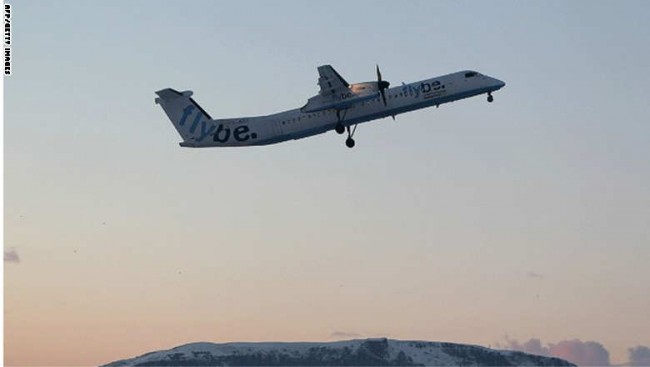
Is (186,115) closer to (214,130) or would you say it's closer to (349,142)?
(214,130)

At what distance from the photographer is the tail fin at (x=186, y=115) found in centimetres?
14888

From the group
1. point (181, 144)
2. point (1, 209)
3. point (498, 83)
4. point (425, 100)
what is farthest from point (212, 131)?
point (1, 209)

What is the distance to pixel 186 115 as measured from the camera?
6033 inches

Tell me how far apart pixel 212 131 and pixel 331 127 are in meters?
14.3

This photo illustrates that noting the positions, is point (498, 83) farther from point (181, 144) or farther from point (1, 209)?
point (1, 209)

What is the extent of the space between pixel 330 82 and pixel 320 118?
160 inches

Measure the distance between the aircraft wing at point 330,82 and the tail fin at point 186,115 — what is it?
46.7 feet

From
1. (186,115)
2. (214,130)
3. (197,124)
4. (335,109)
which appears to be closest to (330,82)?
(335,109)

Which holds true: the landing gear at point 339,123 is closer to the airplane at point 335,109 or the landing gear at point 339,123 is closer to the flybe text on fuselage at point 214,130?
the airplane at point 335,109

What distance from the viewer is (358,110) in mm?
141875

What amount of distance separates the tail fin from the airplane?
0.19 m

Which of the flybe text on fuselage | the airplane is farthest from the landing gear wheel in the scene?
the flybe text on fuselage

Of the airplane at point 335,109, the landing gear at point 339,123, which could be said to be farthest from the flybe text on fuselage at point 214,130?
the landing gear at point 339,123

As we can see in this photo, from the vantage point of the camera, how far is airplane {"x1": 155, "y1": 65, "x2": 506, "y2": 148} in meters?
142
